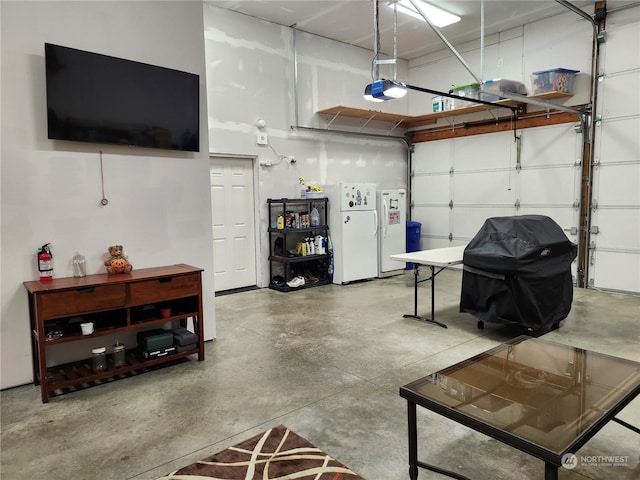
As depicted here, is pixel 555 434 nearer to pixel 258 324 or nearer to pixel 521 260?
pixel 521 260

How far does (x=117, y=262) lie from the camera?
11.3 feet

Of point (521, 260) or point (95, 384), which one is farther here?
point (521, 260)

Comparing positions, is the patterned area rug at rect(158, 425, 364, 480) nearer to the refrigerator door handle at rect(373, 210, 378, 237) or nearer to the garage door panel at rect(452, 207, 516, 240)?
the refrigerator door handle at rect(373, 210, 378, 237)

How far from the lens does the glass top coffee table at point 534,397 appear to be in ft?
5.29

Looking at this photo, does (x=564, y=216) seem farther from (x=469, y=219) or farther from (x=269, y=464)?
(x=269, y=464)

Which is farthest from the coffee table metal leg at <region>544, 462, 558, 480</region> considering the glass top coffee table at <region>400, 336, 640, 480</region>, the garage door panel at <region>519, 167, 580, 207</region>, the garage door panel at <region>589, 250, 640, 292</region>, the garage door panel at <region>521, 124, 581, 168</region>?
the garage door panel at <region>521, 124, 581, 168</region>

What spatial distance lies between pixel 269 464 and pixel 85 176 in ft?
8.49

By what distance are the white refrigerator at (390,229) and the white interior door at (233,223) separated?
212cm

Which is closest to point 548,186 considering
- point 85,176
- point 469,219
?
point 469,219

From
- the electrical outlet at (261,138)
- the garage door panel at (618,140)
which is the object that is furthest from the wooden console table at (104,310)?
the garage door panel at (618,140)

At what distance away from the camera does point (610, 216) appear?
6043mm

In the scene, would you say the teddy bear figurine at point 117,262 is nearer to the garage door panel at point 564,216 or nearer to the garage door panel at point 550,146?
the garage door panel at point 564,216

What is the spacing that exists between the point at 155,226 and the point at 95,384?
4.41 feet

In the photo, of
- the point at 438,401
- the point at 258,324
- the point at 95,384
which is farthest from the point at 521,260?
the point at 95,384
